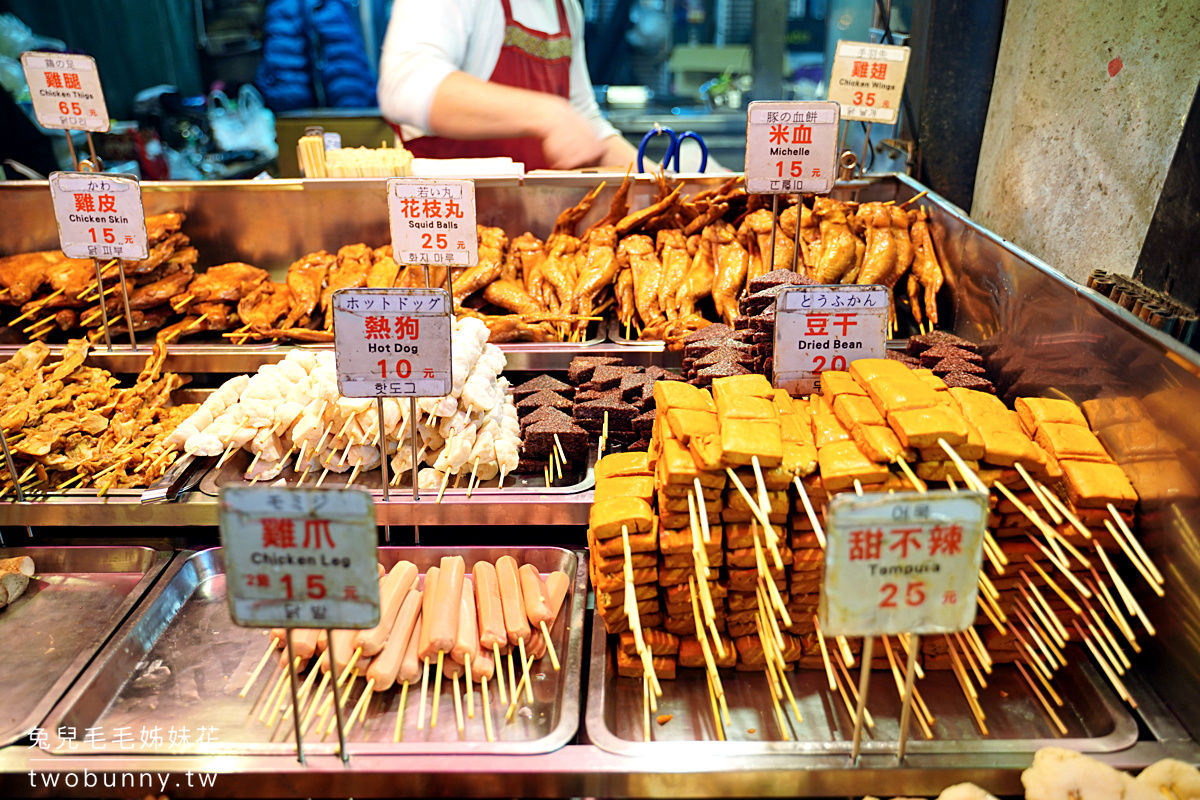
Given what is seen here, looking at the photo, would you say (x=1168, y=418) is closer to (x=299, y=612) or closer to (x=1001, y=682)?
(x=1001, y=682)

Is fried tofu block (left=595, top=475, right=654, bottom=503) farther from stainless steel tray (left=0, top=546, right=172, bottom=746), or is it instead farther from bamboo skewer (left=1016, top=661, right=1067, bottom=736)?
stainless steel tray (left=0, top=546, right=172, bottom=746)

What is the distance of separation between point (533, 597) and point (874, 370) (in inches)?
48.9

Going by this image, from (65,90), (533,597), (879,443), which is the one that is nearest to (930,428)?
(879,443)

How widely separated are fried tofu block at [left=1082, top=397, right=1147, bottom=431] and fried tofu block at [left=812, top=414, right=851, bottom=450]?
835mm

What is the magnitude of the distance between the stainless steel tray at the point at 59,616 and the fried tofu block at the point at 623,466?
1593 mm

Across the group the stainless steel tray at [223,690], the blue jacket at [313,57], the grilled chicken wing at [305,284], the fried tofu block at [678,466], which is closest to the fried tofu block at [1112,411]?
the fried tofu block at [678,466]

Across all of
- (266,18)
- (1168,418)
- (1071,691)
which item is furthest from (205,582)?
(266,18)

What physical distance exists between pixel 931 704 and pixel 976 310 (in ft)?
6.27

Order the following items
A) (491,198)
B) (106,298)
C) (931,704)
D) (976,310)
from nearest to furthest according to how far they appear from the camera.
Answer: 1. (931,704)
2. (976,310)
3. (106,298)
4. (491,198)

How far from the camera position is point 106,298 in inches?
163

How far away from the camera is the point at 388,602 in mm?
2469

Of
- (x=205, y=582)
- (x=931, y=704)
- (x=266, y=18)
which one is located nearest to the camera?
(x=931, y=704)

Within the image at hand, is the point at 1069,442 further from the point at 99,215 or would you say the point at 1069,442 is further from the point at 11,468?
the point at 99,215

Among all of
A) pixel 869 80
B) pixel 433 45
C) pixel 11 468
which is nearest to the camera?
pixel 11 468
